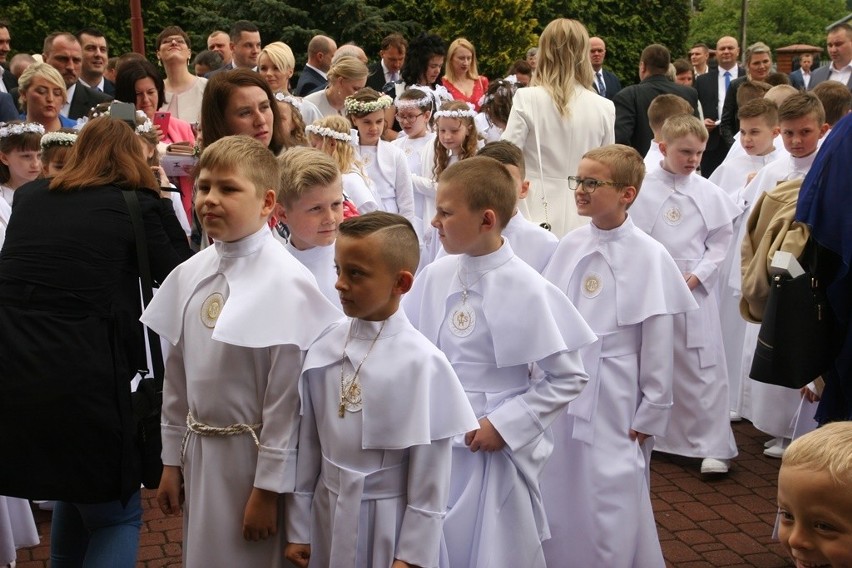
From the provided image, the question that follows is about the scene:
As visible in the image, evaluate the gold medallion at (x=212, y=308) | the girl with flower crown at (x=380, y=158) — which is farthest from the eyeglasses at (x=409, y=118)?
the gold medallion at (x=212, y=308)

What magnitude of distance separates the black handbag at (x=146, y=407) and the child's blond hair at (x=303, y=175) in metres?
0.59

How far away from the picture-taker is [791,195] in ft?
14.8

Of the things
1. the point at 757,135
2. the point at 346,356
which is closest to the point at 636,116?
the point at 757,135

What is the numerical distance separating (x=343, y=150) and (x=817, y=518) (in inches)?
193

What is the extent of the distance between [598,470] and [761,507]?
1.64 m

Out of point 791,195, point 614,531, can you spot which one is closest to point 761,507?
point 614,531

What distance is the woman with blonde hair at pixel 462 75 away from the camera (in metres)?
11.1

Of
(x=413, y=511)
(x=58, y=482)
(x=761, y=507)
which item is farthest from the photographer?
(x=761, y=507)

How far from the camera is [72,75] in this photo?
30.1ft

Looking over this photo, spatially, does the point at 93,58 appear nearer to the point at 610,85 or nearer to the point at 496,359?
the point at 610,85

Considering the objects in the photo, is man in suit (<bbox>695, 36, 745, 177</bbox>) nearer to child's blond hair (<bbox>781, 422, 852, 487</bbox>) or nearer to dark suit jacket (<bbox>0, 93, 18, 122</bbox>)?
dark suit jacket (<bbox>0, 93, 18, 122</bbox>)

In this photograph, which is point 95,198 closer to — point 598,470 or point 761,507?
point 598,470

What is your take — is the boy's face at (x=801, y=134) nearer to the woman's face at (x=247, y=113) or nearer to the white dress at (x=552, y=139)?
the white dress at (x=552, y=139)

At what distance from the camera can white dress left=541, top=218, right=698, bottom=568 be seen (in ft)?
15.6
